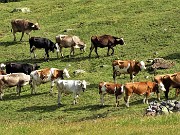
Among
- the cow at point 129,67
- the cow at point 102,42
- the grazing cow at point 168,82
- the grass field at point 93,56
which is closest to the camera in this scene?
the grass field at point 93,56

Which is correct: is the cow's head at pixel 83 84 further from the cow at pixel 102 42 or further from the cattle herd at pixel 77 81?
the cow at pixel 102 42

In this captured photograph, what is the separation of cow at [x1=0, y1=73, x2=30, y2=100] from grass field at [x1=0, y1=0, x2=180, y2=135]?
2.38ft

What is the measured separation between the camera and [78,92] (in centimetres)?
2795

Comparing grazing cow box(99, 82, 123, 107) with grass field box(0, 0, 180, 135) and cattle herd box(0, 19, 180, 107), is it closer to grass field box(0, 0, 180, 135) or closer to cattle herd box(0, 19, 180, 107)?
cattle herd box(0, 19, 180, 107)

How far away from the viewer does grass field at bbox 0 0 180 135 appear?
19.1 m

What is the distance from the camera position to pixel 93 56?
129 feet

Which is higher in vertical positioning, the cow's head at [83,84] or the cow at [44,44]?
the cow at [44,44]

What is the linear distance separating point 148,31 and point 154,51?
634 centimetres

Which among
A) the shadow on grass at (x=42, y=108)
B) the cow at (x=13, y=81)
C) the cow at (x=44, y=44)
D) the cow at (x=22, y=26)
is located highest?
the cow at (x=22, y=26)

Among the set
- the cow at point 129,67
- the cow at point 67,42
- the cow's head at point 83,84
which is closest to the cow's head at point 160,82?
the cow at point 129,67

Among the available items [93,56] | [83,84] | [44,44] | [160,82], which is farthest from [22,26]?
[160,82]

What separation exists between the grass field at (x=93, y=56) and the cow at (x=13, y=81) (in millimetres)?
726

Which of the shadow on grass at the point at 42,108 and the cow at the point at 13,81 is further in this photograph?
the cow at the point at 13,81

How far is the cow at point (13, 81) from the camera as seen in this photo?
29.8 m
